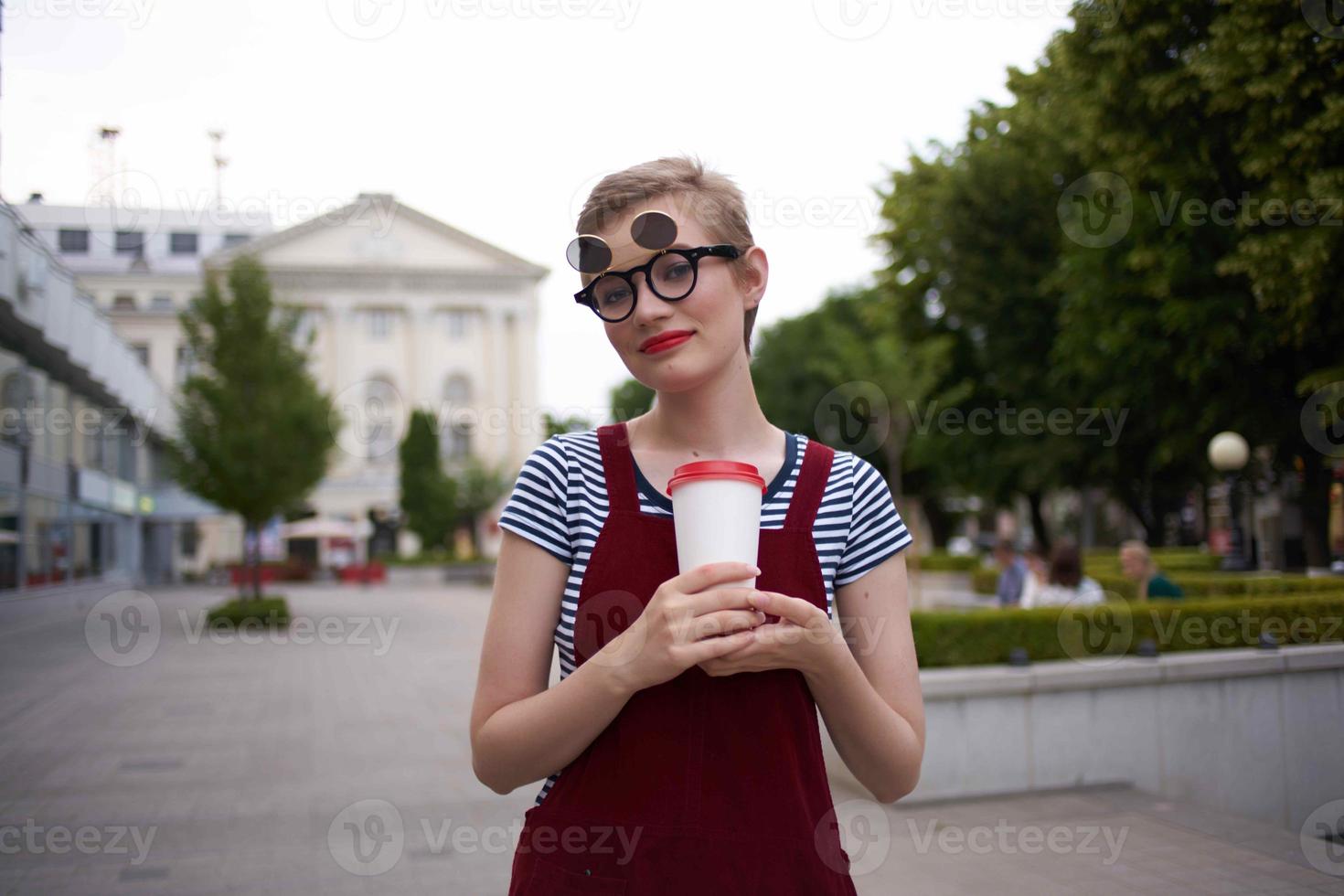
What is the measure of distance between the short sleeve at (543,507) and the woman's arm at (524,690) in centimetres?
2

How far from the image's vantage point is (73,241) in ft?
60.6

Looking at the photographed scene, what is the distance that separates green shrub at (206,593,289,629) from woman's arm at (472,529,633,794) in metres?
21.9

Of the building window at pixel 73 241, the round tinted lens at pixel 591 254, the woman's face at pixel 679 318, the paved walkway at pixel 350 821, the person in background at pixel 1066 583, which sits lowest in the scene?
the paved walkway at pixel 350 821

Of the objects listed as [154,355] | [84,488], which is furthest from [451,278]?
[84,488]

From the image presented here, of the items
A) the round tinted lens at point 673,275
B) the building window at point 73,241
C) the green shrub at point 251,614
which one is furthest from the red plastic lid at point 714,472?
the green shrub at point 251,614

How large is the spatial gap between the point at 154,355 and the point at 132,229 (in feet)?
157

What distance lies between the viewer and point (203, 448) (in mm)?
21297

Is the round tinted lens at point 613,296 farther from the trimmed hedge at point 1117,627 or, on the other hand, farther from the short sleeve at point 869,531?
the trimmed hedge at point 1117,627

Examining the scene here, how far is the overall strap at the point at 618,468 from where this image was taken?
5.88 ft

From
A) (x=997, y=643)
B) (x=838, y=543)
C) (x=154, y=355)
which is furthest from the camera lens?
(x=154, y=355)

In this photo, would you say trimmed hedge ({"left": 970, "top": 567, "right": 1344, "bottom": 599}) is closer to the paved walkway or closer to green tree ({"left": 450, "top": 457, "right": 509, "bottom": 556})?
the paved walkway

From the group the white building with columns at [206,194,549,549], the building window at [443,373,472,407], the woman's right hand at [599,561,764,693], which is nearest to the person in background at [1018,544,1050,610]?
the woman's right hand at [599,561,764,693]

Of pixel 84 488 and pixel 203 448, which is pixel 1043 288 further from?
pixel 84 488

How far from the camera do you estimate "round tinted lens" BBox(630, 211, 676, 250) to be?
1787 millimetres
